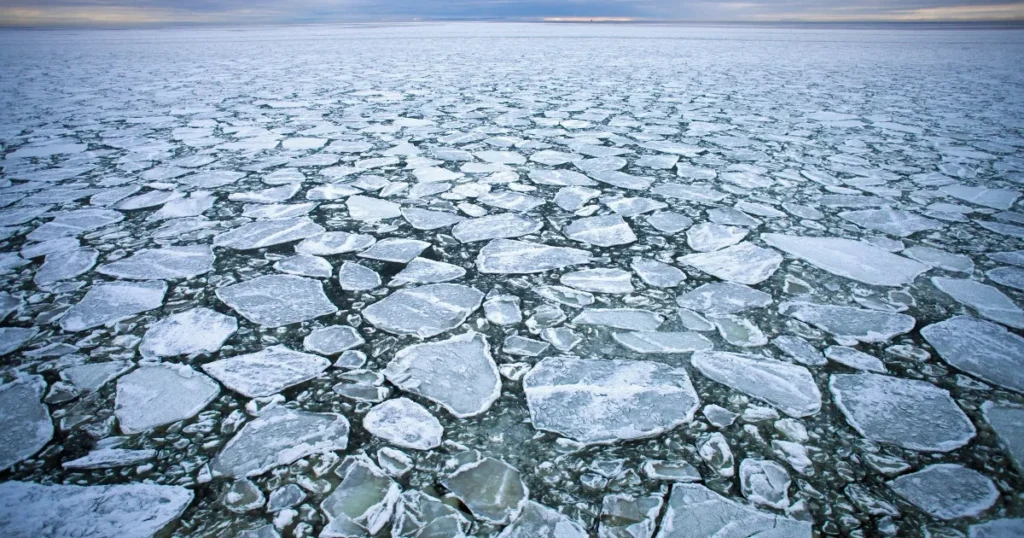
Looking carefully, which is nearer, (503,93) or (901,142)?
(901,142)

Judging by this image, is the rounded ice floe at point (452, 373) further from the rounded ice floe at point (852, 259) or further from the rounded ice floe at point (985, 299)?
the rounded ice floe at point (985, 299)

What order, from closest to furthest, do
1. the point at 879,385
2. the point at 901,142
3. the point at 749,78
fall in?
1. the point at 879,385
2. the point at 901,142
3. the point at 749,78

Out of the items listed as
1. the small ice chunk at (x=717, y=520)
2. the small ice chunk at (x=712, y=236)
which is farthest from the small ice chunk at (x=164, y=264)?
the small ice chunk at (x=712, y=236)

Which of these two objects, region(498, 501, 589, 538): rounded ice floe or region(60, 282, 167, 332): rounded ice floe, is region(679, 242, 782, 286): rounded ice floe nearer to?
region(498, 501, 589, 538): rounded ice floe

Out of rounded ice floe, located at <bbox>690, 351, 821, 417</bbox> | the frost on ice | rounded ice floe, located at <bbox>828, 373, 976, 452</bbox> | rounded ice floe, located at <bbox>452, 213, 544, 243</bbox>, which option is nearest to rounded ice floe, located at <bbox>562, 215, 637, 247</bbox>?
rounded ice floe, located at <bbox>452, 213, 544, 243</bbox>

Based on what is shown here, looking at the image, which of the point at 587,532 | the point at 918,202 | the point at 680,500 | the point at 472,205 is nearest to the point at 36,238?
the point at 472,205

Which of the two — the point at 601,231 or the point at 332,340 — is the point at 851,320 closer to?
the point at 601,231

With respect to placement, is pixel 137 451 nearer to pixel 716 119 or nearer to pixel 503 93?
pixel 716 119
